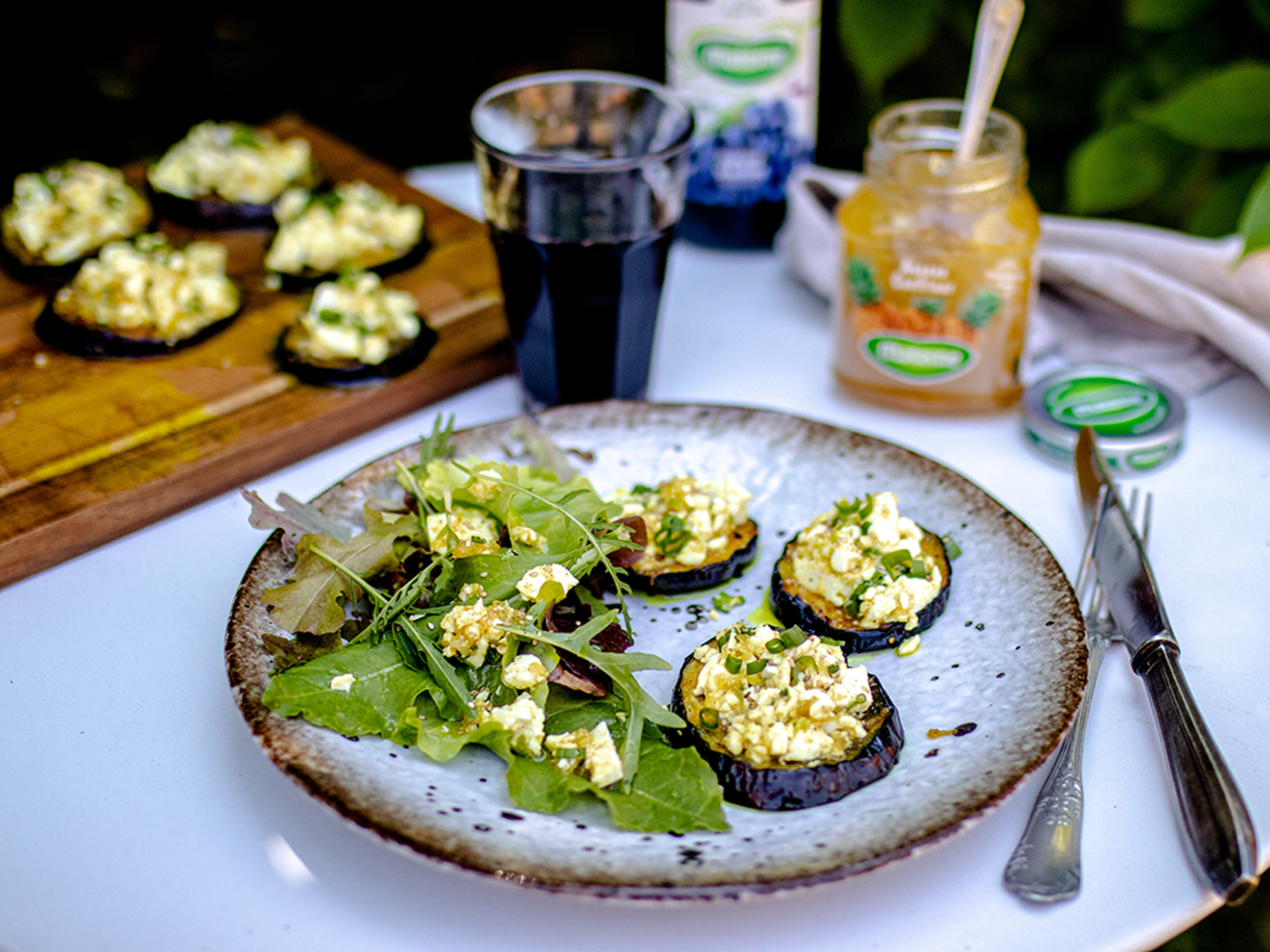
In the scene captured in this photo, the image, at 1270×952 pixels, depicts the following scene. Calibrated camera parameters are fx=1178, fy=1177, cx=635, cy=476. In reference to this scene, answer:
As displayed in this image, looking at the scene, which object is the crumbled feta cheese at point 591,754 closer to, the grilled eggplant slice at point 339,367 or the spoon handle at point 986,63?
the grilled eggplant slice at point 339,367

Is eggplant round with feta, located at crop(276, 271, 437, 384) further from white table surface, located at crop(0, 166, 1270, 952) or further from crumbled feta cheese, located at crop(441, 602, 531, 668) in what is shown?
crumbled feta cheese, located at crop(441, 602, 531, 668)

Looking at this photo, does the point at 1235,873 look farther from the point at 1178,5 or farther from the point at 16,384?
the point at 1178,5

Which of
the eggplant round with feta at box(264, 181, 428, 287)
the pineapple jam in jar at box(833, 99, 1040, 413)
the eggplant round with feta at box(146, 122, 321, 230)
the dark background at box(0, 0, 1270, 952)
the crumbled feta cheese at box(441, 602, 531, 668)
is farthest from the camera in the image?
the dark background at box(0, 0, 1270, 952)

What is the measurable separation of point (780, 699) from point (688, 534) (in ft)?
1.20

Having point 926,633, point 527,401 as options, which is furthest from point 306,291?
point 926,633

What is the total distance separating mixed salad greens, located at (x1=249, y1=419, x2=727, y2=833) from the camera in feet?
4.10

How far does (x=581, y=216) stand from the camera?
194cm

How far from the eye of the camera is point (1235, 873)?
1.14 m

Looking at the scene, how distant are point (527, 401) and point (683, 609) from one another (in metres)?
0.68

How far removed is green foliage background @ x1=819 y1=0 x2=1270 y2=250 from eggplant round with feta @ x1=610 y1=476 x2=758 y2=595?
3.28 feet

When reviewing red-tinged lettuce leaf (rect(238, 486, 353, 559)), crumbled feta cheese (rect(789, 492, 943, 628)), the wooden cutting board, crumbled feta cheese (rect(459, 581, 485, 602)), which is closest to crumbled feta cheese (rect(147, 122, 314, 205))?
the wooden cutting board

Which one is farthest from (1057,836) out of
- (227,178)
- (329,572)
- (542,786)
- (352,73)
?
(352,73)

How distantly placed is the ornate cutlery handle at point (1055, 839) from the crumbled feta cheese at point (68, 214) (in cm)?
201

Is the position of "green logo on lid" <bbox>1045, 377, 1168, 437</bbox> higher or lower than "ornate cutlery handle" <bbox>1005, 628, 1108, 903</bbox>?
lower
